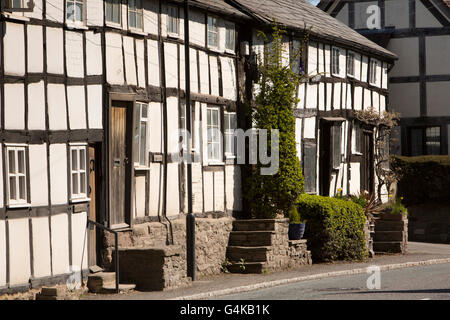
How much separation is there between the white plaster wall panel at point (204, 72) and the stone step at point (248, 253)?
3.64 metres

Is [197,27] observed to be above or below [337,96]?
above

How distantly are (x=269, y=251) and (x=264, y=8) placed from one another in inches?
295

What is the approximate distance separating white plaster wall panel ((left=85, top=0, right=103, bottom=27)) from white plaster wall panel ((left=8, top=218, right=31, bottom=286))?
3.98m

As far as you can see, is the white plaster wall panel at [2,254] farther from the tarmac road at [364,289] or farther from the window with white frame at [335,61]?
the window with white frame at [335,61]

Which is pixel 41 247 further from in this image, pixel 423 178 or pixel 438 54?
pixel 438 54

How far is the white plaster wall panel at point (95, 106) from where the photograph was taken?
1623 centimetres

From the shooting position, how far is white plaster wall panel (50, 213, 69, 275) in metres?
15.2

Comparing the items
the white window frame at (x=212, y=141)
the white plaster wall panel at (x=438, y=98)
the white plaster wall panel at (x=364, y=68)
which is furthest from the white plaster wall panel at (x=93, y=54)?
the white plaster wall panel at (x=438, y=98)

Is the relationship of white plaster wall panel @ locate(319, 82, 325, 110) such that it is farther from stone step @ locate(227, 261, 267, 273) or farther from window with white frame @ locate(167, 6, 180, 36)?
window with white frame @ locate(167, 6, 180, 36)

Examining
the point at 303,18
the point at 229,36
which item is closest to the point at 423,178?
the point at 303,18

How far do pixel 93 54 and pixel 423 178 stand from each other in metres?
20.4

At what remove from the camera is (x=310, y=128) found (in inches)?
1024

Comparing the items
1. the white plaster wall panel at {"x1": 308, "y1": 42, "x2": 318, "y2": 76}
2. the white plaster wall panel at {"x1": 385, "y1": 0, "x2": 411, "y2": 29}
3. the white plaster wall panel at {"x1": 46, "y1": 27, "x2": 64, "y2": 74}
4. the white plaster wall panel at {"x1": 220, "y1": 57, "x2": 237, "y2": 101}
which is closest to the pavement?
the white plaster wall panel at {"x1": 46, "y1": 27, "x2": 64, "y2": 74}
